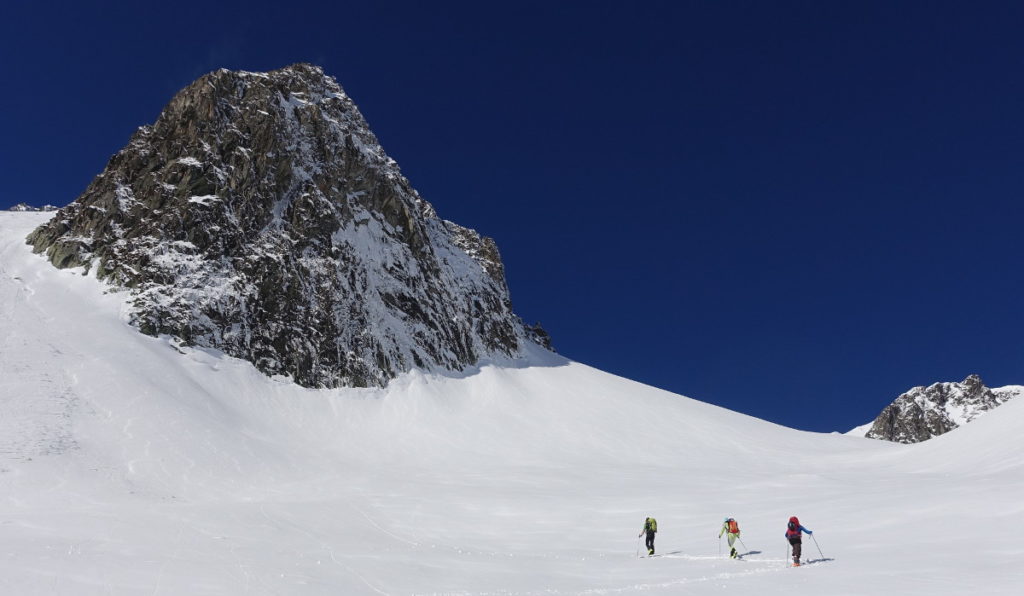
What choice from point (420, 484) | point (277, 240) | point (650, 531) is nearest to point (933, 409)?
point (277, 240)

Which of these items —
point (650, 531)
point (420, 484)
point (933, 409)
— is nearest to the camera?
point (650, 531)

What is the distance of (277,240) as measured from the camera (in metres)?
60.6

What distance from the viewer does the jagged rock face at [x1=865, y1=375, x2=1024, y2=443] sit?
13925 centimetres

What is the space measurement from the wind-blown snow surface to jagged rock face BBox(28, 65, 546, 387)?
123 inches

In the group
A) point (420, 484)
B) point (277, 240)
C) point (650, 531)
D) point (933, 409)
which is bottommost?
point (650, 531)

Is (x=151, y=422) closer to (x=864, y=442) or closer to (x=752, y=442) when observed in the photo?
(x=752, y=442)

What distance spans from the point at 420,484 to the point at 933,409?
154 metres

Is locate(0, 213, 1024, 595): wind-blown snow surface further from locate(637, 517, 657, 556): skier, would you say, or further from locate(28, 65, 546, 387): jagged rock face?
locate(28, 65, 546, 387): jagged rock face

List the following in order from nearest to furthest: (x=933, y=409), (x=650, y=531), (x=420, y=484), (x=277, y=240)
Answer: (x=650, y=531), (x=420, y=484), (x=277, y=240), (x=933, y=409)

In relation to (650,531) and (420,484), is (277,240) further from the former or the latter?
(650,531)

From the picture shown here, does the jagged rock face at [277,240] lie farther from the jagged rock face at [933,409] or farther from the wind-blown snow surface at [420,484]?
the jagged rock face at [933,409]

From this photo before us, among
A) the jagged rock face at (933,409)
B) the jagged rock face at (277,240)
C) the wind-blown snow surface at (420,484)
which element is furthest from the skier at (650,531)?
the jagged rock face at (933,409)

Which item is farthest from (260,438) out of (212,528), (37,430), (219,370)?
(212,528)

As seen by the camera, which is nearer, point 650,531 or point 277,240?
point 650,531
